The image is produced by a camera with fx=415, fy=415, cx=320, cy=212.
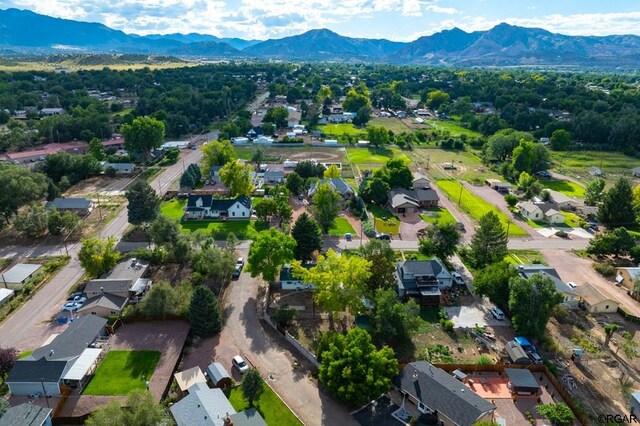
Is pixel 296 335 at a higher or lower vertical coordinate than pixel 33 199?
lower

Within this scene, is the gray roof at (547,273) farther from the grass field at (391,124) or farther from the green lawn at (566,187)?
the grass field at (391,124)

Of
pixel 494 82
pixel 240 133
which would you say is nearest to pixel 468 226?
pixel 240 133

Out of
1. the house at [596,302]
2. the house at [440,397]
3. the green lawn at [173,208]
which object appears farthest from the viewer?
the green lawn at [173,208]

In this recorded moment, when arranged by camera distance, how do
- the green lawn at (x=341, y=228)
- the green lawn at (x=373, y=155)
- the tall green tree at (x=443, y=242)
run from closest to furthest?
the tall green tree at (x=443, y=242)
the green lawn at (x=341, y=228)
the green lawn at (x=373, y=155)

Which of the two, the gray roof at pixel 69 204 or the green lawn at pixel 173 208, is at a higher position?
the gray roof at pixel 69 204

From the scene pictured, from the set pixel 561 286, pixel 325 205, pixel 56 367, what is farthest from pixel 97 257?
pixel 561 286

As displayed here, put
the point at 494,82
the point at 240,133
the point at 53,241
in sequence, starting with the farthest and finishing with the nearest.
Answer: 1. the point at 494,82
2. the point at 240,133
3. the point at 53,241

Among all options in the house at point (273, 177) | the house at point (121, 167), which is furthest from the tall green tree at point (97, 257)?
the house at point (121, 167)

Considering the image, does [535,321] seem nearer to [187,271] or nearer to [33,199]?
[187,271]
